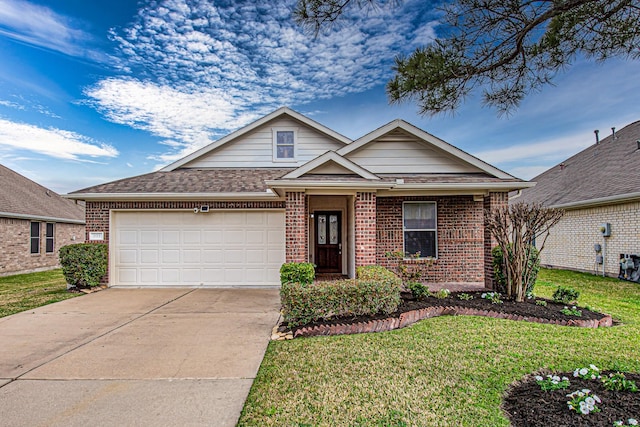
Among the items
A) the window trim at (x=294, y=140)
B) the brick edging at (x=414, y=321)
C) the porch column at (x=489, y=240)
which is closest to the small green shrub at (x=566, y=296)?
the brick edging at (x=414, y=321)

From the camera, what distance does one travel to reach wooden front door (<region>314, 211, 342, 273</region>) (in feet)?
39.2

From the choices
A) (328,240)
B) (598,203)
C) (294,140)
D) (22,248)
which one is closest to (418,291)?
(328,240)

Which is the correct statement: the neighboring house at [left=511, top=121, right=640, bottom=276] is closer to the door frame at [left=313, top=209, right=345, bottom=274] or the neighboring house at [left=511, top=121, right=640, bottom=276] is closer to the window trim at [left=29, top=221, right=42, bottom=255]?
the door frame at [left=313, top=209, right=345, bottom=274]

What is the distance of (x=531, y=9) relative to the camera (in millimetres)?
3891

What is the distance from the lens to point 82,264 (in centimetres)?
979

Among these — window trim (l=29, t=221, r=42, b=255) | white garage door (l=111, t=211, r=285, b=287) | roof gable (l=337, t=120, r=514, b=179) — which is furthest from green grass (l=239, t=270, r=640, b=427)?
window trim (l=29, t=221, r=42, b=255)

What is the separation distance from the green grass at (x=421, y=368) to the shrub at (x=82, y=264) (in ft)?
24.6

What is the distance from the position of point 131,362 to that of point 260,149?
30.2ft

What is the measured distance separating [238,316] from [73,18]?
8.82 m

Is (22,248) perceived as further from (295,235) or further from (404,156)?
(404,156)

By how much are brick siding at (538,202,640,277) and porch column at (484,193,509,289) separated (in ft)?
18.9

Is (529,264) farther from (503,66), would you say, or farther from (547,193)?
(547,193)

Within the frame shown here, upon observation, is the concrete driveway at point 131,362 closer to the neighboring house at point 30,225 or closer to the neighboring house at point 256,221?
the neighboring house at point 256,221

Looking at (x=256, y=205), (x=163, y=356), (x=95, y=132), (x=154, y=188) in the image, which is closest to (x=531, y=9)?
(x=163, y=356)
